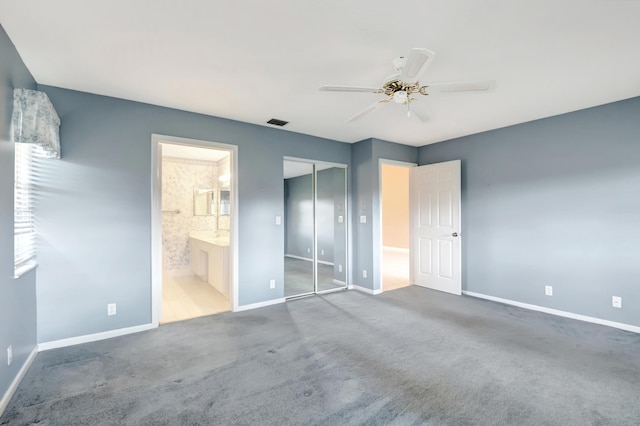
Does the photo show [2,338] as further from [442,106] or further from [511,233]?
[511,233]

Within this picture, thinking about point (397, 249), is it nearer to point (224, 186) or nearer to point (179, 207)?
point (224, 186)

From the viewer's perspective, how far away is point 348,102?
3.28 metres

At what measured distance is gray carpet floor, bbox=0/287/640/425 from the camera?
1.89 metres

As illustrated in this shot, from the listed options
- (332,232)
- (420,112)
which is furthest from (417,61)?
(332,232)

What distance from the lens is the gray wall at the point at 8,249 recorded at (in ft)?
6.52

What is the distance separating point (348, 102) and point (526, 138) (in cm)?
256

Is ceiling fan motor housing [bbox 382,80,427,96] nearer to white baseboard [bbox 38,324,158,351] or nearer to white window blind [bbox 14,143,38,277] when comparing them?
white window blind [bbox 14,143,38,277]

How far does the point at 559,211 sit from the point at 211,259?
4.94m

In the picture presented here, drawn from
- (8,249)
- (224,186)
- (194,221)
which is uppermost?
(224,186)

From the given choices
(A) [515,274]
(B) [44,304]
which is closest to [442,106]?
(A) [515,274]

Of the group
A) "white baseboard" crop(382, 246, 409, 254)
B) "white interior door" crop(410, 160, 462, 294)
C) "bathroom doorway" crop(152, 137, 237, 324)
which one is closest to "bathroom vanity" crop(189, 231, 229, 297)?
"bathroom doorway" crop(152, 137, 237, 324)

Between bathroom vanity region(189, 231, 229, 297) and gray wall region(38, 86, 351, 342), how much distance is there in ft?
3.91

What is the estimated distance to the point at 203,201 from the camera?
20.7ft

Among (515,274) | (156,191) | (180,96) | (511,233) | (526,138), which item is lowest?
(515,274)
